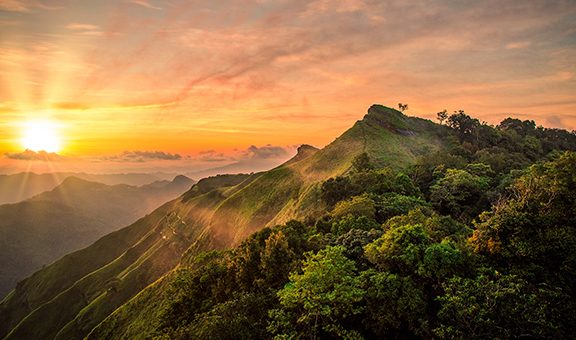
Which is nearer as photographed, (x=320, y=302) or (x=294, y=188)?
(x=320, y=302)

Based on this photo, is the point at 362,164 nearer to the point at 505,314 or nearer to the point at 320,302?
the point at 320,302

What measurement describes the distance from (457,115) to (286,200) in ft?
373

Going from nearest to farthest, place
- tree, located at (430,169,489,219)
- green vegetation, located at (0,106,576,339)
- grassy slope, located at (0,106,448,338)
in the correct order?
green vegetation, located at (0,106,576,339)
tree, located at (430,169,489,219)
grassy slope, located at (0,106,448,338)

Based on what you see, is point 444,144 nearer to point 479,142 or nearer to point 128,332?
point 479,142

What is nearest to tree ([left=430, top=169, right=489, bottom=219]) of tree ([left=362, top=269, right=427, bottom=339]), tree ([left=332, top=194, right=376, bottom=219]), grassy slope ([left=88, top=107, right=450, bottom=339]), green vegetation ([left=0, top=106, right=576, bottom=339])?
green vegetation ([left=0, top=106, right=576, bottom=339])

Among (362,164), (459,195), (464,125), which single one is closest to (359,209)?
(459,195)

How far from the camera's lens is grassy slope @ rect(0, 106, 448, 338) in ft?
334

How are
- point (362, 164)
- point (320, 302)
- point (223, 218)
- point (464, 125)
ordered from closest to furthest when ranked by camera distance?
point (320, 302), point (362, 164), point (223, 218), point (464, 125)

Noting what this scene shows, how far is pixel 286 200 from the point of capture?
113375mm

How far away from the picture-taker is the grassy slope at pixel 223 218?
101812 mm

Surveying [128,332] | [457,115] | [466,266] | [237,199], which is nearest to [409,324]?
[466,266]

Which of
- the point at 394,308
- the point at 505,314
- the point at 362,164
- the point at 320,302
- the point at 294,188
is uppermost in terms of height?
the point at 362,164

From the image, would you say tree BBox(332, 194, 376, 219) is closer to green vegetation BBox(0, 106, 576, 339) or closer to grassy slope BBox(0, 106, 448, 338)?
green vegetation BBox(0, 106, 576, 339)

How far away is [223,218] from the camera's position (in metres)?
130
